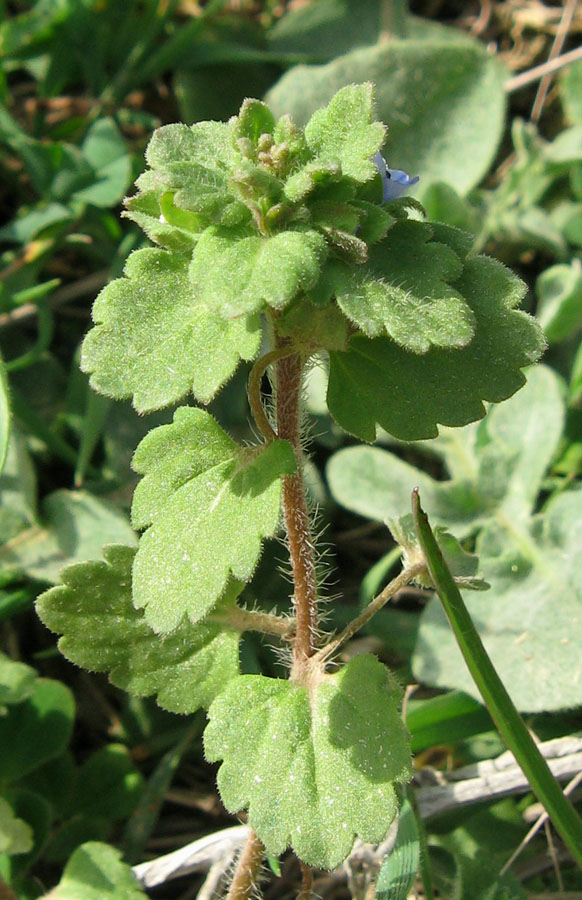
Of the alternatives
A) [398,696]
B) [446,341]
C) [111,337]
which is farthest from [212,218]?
[398,696]

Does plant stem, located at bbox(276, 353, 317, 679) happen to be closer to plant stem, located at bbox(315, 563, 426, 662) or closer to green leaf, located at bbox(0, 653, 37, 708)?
plant stem, located at bbox(315, 563, 426, 662)

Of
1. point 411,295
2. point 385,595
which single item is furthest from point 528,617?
point 411,295

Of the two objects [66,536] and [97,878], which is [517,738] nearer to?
[97,878]

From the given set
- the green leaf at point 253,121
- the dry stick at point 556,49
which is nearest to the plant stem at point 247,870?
the green leaf at point 253,121

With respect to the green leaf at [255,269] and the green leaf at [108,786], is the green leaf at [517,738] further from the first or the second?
the green leaf at [108,786]

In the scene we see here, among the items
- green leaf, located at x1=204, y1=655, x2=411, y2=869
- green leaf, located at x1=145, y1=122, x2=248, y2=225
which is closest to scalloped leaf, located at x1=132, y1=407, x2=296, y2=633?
green leaf, located at x1=204, y1=655, x2=411, y2=869
